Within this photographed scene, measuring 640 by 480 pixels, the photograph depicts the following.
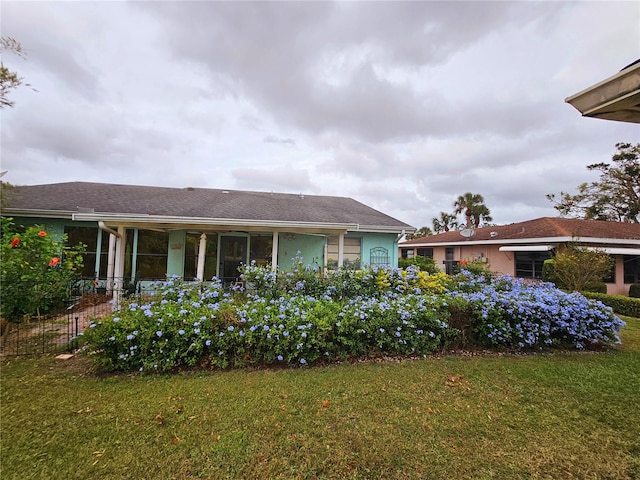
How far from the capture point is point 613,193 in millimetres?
25312

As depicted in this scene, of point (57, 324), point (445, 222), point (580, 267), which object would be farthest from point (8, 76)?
point (445, 222)

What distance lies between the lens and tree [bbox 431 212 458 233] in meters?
40.1

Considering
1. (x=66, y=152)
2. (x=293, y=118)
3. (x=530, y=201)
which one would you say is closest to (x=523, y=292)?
(x=293, y=118)

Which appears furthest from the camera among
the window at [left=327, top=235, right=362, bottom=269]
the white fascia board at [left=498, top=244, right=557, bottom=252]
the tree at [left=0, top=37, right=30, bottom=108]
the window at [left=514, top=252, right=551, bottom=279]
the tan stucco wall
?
the window at [left=514, top=252, right=551, bottom=279]

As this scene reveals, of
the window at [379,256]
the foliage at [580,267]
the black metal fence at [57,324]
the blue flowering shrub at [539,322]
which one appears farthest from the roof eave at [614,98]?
the foliage at [580,267]

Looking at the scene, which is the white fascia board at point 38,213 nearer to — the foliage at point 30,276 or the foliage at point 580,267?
the foliage at point 30,276

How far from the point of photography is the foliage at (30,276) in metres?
6.12

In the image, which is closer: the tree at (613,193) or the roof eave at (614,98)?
the roof eave at (614,98)

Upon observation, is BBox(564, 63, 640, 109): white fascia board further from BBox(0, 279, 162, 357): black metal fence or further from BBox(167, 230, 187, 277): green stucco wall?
BBox(167, 230, 187, 277): green stucco wall

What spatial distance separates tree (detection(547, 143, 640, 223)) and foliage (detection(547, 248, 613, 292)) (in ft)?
66.8

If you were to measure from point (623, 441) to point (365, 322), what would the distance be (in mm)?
2960

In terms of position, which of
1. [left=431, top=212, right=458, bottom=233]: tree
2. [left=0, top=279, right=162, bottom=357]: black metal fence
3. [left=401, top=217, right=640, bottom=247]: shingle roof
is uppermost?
[left=431, top=212, right=458, bottom=233]: tree

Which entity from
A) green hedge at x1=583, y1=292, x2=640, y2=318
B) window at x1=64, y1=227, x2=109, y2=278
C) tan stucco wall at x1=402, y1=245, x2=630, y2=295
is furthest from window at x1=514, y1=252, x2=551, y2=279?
window at x1=64, y1=227, x2=109, y2=278

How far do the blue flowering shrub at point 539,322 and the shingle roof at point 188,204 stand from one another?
20.5ft
